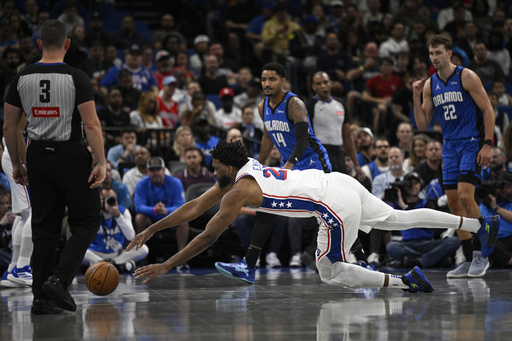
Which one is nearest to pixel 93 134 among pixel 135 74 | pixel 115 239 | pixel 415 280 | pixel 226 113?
pixel 415 280

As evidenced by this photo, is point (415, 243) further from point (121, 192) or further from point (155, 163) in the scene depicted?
point (121, 192)

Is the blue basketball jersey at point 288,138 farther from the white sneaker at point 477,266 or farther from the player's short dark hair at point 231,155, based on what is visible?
the player's short dark hair at point 231,155

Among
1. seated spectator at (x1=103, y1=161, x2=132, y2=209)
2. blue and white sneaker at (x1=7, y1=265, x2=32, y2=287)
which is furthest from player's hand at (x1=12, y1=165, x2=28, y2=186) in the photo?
seated spectator at (x1=103, y1=161, x2=132, y2=209)

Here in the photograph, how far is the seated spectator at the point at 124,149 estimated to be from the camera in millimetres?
10758

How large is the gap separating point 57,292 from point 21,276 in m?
2.33

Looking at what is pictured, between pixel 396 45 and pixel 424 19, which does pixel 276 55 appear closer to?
pixel 396 45

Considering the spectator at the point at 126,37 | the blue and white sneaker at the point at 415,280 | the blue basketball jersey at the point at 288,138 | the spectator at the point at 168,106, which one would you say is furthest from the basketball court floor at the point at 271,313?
the spectator at the point at 126,37

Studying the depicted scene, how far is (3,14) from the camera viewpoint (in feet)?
45.8

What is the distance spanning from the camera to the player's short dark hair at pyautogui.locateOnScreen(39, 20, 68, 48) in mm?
5219

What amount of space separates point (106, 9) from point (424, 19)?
22.7ft

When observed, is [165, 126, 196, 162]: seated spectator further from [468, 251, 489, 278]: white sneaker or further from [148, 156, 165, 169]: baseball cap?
[468, 251, 489, 278]: white sneaker

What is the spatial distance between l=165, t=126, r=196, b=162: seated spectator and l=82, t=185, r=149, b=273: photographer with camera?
2.03 metres

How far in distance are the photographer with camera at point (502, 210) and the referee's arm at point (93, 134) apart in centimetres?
507

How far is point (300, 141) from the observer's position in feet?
23.7
